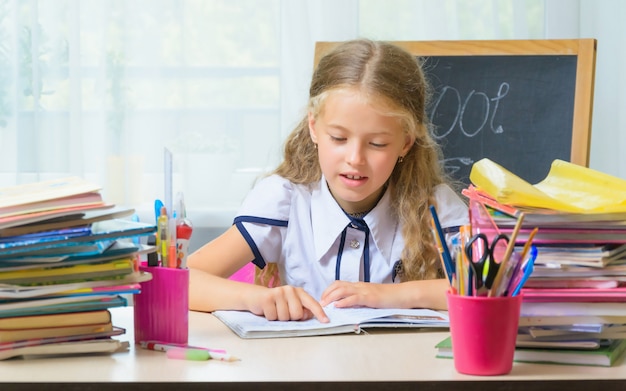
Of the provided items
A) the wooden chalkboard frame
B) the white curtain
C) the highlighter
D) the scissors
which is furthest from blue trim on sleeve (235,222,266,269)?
the white curtain

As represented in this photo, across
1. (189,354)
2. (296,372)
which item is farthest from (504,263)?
(189,354)

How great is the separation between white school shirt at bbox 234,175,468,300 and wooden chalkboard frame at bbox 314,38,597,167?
1.82ft

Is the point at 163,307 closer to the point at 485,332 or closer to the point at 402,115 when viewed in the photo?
the point at 485,332

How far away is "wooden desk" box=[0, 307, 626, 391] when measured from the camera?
3.01 feet

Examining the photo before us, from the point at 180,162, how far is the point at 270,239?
119 cm

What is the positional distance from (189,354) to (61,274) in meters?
0.18

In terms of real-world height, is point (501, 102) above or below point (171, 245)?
above

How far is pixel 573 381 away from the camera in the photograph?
0.95m

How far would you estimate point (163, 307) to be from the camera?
111cm

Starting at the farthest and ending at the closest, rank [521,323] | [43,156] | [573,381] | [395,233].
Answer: [43,156] < [395,233] < [521,323] < [573,381]

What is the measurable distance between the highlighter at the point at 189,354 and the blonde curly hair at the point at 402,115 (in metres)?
0.73

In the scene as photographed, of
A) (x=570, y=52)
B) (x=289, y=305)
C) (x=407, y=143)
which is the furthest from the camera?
(x=570, y=52)

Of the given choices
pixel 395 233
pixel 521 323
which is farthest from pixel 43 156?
pixel 521 323

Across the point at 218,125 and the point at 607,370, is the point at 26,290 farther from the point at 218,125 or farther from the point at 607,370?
the point at 218,125
